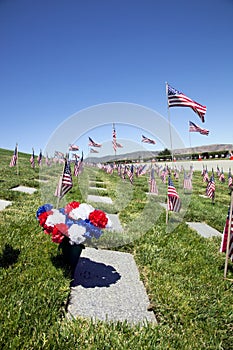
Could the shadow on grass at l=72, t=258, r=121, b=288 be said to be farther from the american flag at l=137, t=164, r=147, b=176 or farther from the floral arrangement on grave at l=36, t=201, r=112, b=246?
the american flag at l=137, t=164, r=147, b=176

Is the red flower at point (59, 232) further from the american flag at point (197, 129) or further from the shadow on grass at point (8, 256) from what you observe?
the american flag at point (197, 129)

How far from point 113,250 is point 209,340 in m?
1.99

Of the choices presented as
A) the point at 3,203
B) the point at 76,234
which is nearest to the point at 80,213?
the point at 76,234

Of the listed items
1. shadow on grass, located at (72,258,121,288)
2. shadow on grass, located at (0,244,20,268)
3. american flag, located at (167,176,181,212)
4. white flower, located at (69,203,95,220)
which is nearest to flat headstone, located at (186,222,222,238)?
american flag, located at (167,176,181,212)

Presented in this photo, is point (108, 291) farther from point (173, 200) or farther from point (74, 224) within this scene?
point (173, 200)

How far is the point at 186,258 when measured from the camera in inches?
144

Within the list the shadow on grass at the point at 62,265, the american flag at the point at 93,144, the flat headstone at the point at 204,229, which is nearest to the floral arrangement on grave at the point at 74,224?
the shadow on grass at the point at 62,265

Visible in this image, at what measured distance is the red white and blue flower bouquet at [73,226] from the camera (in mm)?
2693

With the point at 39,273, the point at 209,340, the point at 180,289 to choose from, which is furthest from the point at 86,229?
the point at 209,340

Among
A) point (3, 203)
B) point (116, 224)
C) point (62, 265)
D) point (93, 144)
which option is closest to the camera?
point (62, 265)

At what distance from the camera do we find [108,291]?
272 cm

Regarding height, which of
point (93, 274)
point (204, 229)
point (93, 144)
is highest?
point (93, 144)

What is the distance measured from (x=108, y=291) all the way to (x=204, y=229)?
329 cm

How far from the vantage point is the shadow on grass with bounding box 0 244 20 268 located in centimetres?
285
